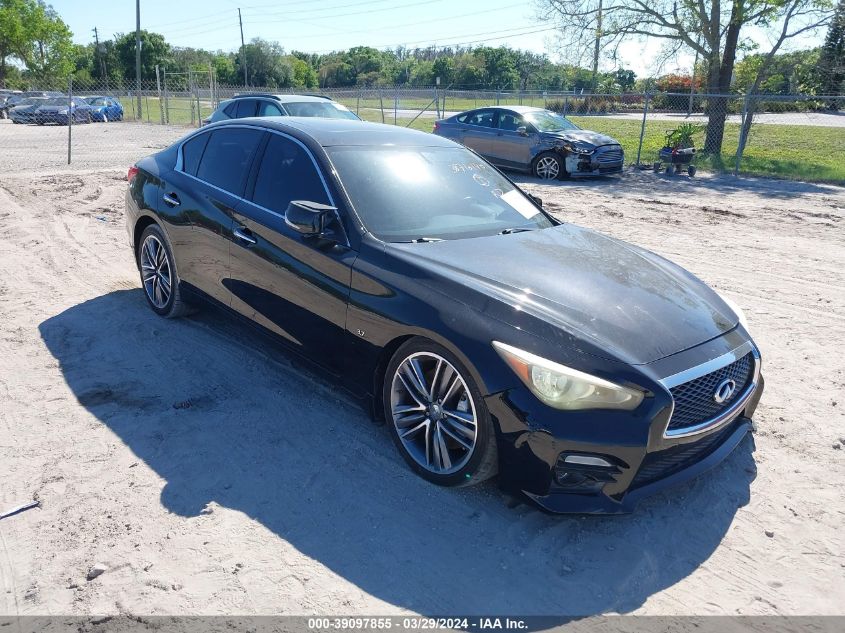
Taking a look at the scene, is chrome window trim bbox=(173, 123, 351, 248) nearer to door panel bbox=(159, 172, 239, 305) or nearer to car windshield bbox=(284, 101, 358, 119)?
door panel bbox=(159, 172, 239, 305)

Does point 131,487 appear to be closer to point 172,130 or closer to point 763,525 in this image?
point 763,525

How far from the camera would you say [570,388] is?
293 centimetres

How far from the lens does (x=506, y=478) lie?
3.10 metres

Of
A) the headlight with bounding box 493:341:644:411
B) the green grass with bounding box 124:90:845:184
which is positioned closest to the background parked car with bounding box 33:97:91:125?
the green grass with bounding box 124:90:845:184

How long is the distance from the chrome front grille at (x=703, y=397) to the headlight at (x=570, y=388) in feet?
0.79

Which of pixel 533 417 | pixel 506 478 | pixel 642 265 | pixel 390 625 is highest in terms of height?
pixel 642 265

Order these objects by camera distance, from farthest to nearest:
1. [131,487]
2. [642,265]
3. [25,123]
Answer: [25,123] → [642,265] → [131,487]

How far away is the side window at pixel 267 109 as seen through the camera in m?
13.3

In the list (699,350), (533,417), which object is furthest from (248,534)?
(699,350)

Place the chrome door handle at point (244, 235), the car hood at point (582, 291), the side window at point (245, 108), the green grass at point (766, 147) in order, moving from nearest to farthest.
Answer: the car hood at point (582, 291) < the chrome door handle at point (244, 235) < the side window at point (245, 108) < the green grass at point (766, 147)

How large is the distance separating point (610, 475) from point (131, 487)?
2.35 meters

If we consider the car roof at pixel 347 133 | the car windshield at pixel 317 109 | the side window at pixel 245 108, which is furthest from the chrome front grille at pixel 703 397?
the side window at pixel 245 108

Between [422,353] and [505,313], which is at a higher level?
[505,313]

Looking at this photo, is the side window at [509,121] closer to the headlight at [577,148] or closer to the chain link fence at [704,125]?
the headlight at [577,148]
